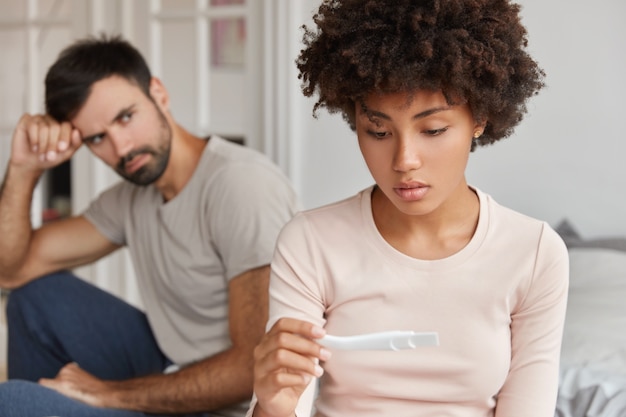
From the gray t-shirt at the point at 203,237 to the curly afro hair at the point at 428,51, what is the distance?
0.57m

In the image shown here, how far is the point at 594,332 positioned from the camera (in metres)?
1.77

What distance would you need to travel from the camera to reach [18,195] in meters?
2.12

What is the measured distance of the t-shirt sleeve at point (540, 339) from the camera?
4.13 feet

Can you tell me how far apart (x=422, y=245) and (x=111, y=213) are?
103 cm

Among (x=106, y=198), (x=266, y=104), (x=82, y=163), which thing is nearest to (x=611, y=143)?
(x=266, y=104)

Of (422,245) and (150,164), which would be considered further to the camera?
(150,164)

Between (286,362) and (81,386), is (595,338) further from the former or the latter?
(81,386)

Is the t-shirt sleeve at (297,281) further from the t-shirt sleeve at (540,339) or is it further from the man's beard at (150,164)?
the man's beard at (150,164)

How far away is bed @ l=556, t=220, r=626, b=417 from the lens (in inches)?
61.9

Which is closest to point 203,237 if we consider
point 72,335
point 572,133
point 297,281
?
point 72,335

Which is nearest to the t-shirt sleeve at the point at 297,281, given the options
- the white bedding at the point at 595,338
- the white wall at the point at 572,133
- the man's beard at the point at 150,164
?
the white bedding at the point at 595,338

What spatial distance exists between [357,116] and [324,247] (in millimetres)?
208

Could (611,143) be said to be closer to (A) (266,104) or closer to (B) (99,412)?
(A) (266,104)

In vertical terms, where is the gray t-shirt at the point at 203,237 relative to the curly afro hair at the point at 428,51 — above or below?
below
